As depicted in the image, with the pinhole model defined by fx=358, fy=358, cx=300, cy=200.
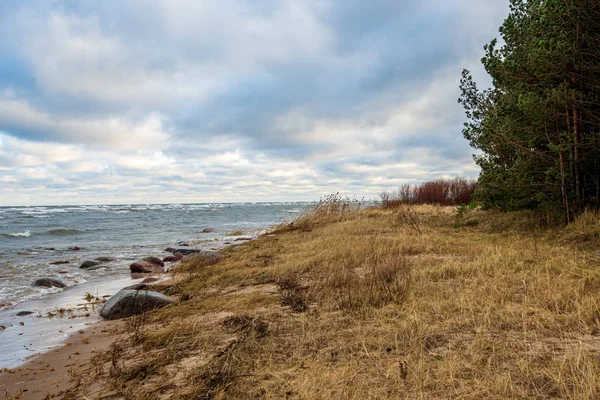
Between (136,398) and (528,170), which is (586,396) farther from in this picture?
(528,170)

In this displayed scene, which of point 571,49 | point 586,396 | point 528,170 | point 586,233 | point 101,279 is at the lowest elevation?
point 101,279

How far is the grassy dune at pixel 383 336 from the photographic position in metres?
2.43

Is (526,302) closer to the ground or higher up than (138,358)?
higher up

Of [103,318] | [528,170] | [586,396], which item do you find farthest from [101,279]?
[528,170]

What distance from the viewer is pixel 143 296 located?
5.46m

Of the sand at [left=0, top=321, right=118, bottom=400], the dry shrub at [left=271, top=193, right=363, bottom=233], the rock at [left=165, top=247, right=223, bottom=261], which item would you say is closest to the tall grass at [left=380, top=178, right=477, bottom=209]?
the dry shrub at [left=271, top=193, right=363, bottom=233]

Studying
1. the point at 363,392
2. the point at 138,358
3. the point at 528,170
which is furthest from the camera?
the point at 528,170

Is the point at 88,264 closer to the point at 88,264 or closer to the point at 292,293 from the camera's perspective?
the point at 88,264

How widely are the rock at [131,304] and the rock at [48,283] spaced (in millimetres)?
3550

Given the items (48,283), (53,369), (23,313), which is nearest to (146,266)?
(48,283)

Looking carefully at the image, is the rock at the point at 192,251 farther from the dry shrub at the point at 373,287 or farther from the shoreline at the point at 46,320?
the dry shrub at the point at 373,287

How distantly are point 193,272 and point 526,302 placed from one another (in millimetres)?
6584

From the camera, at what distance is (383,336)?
127 inches

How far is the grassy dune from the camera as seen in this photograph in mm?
2430
